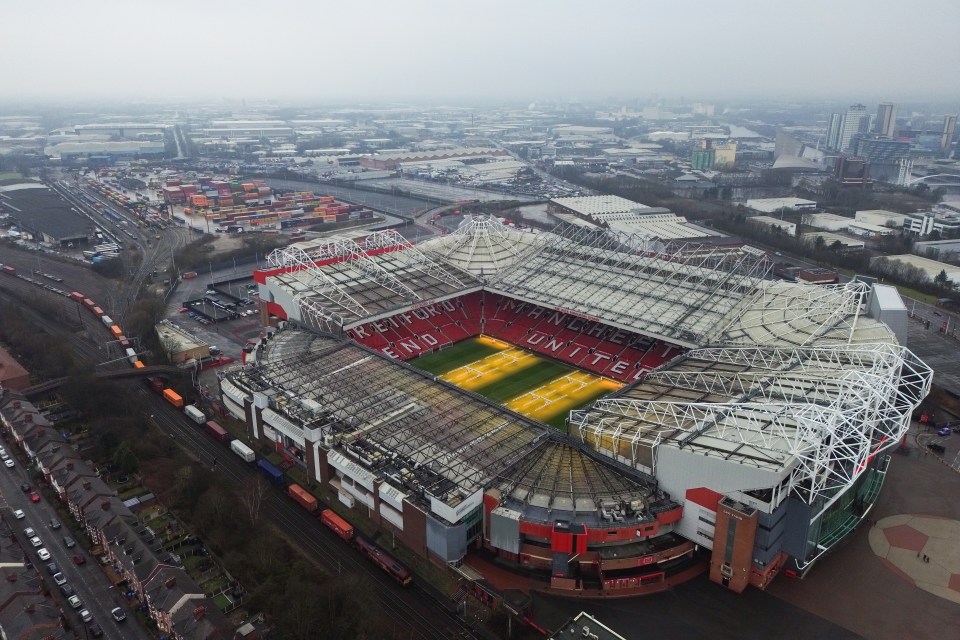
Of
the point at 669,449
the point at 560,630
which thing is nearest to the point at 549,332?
the point at 669,449

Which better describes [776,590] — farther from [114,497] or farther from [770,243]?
[770,243]

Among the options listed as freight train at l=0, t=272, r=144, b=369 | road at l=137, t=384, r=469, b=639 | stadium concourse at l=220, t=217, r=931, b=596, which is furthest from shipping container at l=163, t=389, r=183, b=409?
stadium concourse at l=220, t=217, r=931, b=596

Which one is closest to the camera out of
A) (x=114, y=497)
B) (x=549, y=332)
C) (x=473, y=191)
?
(x=114, y=497)

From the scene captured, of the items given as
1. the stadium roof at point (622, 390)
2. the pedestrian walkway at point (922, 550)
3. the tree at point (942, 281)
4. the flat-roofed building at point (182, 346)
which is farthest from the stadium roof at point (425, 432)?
the tree at point (942, 281)

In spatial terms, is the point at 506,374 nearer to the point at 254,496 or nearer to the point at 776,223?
the point at 254,496

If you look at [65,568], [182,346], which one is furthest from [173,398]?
[65,568]
